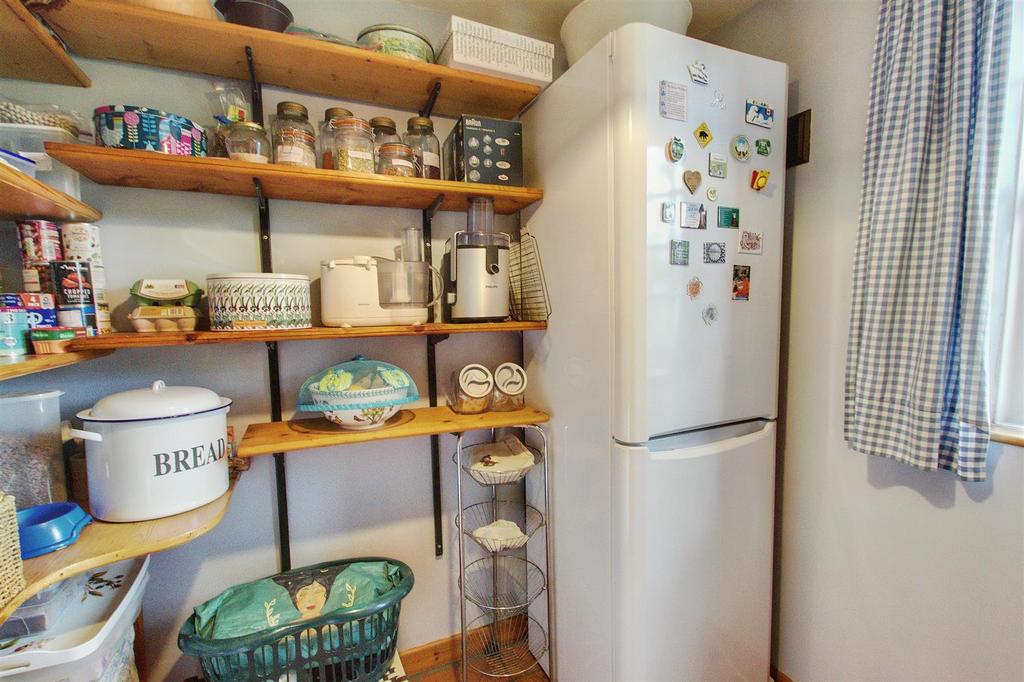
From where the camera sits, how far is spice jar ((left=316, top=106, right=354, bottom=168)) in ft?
3.83

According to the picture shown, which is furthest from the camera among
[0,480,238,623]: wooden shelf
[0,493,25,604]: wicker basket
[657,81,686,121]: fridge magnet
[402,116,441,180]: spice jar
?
[402,116,441,180]: spice jar

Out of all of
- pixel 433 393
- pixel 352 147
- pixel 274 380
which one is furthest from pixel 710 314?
pixel 274 380

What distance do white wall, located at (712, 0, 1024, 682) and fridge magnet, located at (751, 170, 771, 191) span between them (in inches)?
8.5

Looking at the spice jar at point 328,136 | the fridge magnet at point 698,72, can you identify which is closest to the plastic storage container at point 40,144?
the spice jar at point 328,136

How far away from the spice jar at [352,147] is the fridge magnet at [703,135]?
854mm

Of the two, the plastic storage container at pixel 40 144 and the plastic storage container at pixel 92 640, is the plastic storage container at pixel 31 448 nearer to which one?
the plastic storage container at pixel 92 640

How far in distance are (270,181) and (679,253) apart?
1058 millimetres

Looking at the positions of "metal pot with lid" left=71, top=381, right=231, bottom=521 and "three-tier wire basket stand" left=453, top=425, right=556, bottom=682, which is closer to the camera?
"metal pot with lid" left=71, top=381, right=231, bottom=521

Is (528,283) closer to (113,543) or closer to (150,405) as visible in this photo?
(150,405)

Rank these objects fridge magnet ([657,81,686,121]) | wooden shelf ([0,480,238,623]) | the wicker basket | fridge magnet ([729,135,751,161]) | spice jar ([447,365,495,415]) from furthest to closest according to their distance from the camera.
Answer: spice jar ([447,365,495,415]), fridge magnet ([729,135,751,161]), fridge magnet ([657,81,686,121]), wooden shelf ([0,480,238,623]), the wicker basket

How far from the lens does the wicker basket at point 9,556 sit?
0.67 m

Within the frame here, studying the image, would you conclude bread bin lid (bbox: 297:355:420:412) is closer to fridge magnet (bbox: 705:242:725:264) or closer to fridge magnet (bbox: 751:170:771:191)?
fridge magnet (bbox: 705:242:725:264)

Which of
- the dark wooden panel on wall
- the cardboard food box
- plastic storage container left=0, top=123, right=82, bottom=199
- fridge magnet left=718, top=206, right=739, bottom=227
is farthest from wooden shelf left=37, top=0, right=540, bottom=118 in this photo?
the dark wooden panel on wall

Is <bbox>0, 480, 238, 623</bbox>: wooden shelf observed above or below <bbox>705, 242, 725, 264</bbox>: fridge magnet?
below
